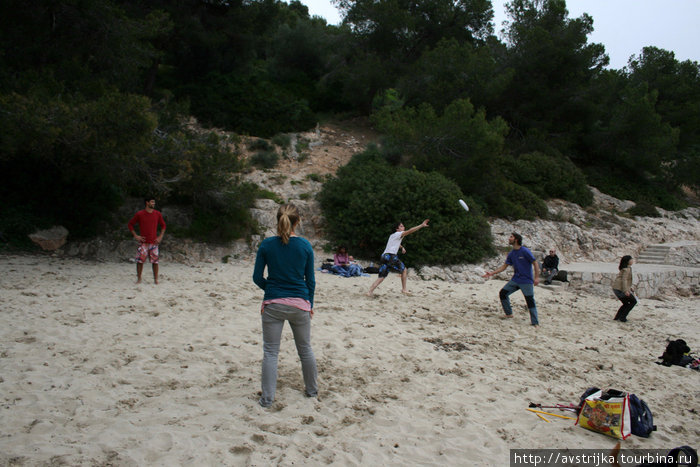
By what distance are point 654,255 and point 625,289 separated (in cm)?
1270

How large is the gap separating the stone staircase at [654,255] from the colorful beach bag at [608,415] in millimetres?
18388

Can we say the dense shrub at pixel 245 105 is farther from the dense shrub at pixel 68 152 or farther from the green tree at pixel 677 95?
the green tree at pixel 677 95

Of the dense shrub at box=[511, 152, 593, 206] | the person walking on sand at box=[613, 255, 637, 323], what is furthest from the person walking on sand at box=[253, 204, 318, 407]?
the dense shrub at box=[511, 152, 593, 206]

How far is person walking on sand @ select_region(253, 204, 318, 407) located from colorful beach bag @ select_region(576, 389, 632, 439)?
268 centimetres

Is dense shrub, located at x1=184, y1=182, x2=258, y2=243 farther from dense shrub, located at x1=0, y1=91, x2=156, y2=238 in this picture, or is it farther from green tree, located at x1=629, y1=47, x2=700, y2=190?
green tree, located at x1=629, y1=47, x2=700, y2=190

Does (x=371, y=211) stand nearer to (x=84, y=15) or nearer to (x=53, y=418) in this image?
(x=84, y=15)

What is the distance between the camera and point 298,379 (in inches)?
198

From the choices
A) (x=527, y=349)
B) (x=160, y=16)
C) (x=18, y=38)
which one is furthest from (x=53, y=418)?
(x=160, y=16)

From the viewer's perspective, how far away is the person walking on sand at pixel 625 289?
957 cm

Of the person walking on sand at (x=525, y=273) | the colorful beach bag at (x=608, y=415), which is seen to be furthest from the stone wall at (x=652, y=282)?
the colorful beach bag at (x=608, y=415)

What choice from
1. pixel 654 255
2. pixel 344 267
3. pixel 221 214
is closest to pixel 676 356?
pixel 344 267

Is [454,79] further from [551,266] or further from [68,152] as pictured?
[68,152]

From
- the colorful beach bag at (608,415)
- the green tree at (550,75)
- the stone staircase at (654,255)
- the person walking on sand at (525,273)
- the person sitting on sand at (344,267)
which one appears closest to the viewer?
the colorful beach bag at (608,415)

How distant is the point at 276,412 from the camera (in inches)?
167
